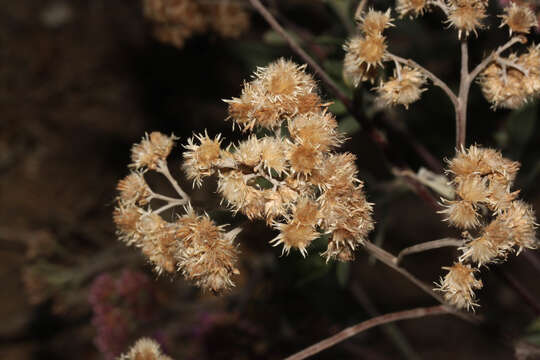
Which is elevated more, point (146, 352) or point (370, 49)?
point (370, 49)

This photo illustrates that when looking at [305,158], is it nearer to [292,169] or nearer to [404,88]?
[292,169]

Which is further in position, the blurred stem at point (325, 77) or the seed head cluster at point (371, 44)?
the blurred stem at point (325, 77)

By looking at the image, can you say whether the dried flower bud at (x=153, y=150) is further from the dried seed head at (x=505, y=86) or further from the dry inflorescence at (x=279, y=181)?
the dried seed head at (x=505, y=86)

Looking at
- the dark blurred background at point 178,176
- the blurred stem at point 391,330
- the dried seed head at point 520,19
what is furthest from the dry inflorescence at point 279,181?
the blurred stem at point 391,330

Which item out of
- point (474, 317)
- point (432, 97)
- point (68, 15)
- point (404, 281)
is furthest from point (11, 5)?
point (474, 317)

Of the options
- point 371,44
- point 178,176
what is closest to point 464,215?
point 371,44

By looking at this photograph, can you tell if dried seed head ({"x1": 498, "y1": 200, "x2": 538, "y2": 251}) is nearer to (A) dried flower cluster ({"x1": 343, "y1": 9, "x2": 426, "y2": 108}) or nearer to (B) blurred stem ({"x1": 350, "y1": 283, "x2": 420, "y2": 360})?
(A) dried flower cluster ({"x1": 343, "y1": 9, "x2": 426, "y2": 108})

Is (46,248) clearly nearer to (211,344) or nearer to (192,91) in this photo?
(211,344)
